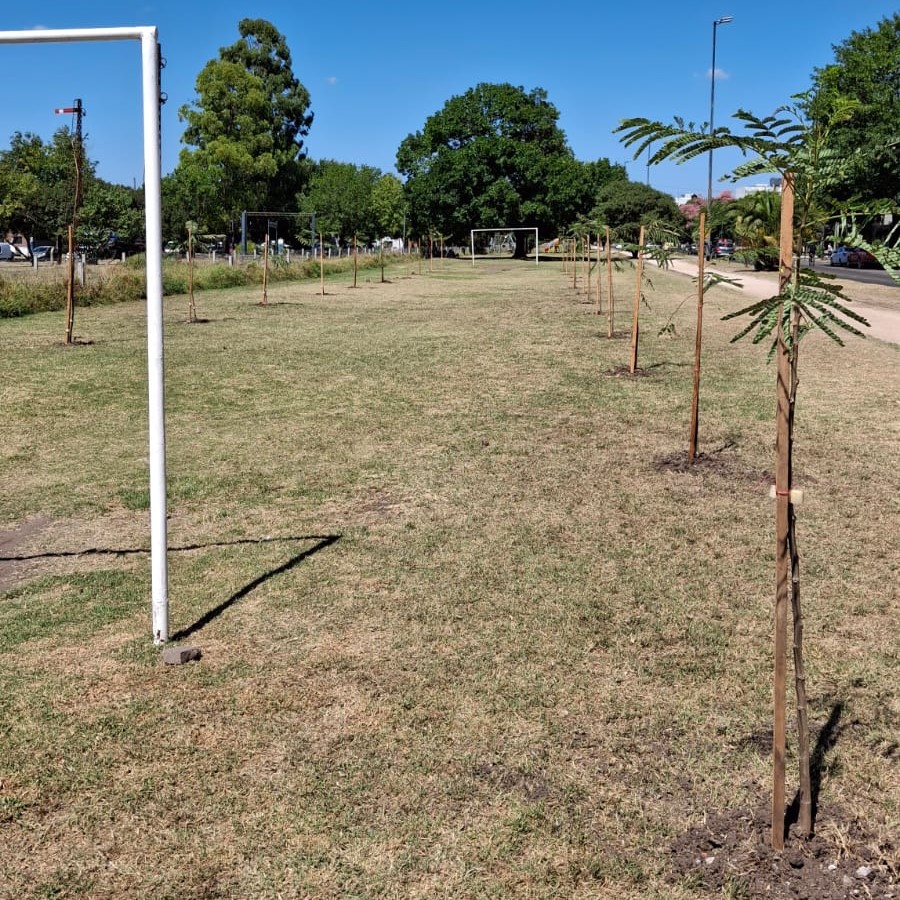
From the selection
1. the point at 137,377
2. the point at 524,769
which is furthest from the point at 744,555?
the point at 137,377

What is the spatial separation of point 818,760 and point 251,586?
2922mm

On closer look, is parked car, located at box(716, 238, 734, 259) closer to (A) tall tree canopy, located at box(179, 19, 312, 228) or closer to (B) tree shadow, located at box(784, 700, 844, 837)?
(B) tree shadow, located at box(784, 700, 844, 837)

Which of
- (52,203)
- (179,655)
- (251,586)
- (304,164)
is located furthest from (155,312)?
(304,164)

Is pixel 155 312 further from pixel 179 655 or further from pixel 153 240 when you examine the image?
pixel 179 655

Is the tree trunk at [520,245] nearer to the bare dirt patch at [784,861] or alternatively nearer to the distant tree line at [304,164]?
the distant tree line at [304,164]

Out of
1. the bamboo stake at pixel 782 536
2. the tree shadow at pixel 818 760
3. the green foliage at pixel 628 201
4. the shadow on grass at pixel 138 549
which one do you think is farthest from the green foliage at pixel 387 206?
the bamboo stake at pixel 782 536

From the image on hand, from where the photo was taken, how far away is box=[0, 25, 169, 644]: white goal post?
402cm

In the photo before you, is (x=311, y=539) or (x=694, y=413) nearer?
(x=311, y=539)

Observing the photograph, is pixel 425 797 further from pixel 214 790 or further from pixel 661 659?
pixel 661 659

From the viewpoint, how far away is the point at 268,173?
190 ft

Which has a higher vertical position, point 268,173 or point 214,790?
point 268,173

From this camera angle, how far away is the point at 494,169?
2331 inches

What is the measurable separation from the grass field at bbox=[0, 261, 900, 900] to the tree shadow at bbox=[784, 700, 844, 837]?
0.01 m

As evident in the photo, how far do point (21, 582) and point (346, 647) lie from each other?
6.77 ft
